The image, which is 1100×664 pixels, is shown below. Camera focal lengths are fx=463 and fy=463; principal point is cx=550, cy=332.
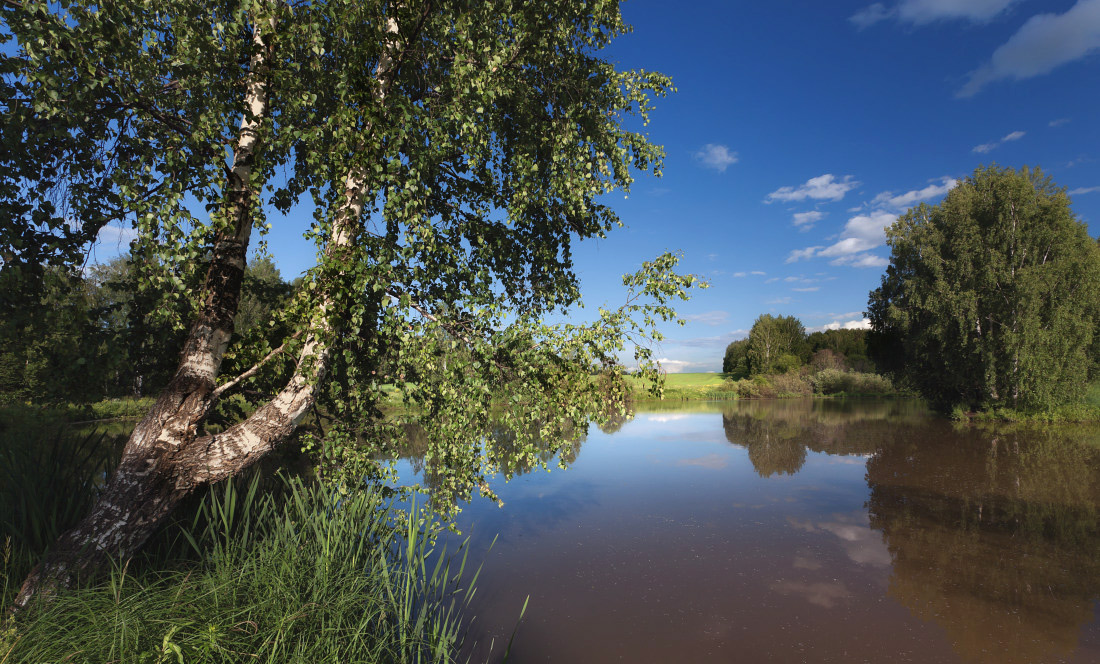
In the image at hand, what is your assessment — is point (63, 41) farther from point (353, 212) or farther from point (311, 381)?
point (311, 381)

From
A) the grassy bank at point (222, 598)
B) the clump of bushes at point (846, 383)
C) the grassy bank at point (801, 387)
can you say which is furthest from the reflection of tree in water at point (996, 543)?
the clump of bushes at point (846, 383)

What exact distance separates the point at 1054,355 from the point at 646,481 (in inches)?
894

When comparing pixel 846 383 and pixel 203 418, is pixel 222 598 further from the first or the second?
pixel 846 383

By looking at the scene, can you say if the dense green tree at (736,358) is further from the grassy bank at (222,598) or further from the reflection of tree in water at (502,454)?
the grassy bank at (222,598)

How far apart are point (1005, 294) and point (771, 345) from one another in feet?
106

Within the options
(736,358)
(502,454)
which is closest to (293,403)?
(502,454)

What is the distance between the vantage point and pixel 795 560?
771 cm

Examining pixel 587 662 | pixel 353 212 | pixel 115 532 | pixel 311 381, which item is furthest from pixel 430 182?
pixel 587 662

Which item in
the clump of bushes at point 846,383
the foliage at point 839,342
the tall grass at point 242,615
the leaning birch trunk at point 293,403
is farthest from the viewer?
the foliage at point 839,342

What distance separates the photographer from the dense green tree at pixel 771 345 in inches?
2109

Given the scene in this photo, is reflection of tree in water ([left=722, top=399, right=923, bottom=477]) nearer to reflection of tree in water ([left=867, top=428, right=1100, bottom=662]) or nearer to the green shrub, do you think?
reflection of tree in water ([left=867, top=428, right=1100, bottom=662])

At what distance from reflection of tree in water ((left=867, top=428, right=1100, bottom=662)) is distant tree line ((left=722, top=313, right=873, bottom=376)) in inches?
1531

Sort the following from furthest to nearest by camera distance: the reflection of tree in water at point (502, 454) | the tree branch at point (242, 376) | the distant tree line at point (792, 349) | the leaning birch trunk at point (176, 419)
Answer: the distant tree line at point (792, 349)
the reflection of tree in water at point (502, 454)
the tree branch at point (242, 376)
the leaning birch trunk at point (176, 419)

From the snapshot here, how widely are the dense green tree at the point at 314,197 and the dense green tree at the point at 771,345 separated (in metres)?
53.8
